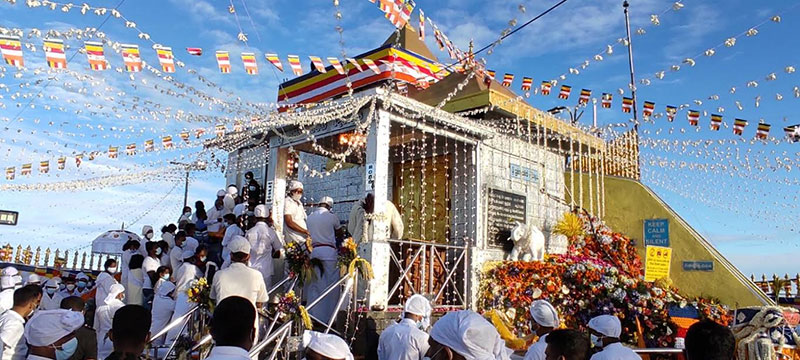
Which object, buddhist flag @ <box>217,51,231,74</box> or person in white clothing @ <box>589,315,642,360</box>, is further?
buddhist flag @ <box>217,51,231,74</box>

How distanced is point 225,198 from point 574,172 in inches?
329

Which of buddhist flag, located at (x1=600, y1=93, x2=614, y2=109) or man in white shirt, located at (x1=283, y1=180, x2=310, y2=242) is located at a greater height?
buddhist flag, located at (x1=600, y1=93, x2=614, y2=109)

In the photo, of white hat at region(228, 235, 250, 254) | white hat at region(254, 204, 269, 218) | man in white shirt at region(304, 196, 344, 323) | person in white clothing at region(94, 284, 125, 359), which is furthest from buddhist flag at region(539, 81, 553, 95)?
person in white clothing at region(94, 284, 125, 359)

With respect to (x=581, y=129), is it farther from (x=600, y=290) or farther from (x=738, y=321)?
(x=738, y=321)

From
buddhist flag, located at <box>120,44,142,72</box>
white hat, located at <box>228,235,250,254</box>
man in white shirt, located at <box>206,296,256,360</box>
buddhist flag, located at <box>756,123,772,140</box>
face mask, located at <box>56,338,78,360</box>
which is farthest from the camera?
buddhist flag, located at <box>756,123,772,140</box>

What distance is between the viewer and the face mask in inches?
164

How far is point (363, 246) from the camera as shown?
878 cm

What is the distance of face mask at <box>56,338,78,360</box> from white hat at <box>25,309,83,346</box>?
0.14 metres

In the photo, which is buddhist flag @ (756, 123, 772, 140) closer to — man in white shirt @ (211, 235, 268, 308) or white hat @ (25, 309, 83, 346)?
man in white shirt @ (211, 235, 268, 308)

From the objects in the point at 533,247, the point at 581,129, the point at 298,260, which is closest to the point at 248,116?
the point at 298,260

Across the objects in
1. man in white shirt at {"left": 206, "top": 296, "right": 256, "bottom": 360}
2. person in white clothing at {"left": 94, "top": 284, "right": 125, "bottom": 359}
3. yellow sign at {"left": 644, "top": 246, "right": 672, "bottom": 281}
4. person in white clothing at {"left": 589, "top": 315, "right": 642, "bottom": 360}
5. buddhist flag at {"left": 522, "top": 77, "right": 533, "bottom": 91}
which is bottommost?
person in white clothing at {"left": 94, "top": 284, "right": 125, "bottom": 359}

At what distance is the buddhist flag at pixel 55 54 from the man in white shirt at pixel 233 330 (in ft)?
18.2

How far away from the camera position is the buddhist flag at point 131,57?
7336 mm

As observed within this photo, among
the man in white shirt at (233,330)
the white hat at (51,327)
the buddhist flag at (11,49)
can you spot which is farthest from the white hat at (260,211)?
the man in white shirt at (233,330)
